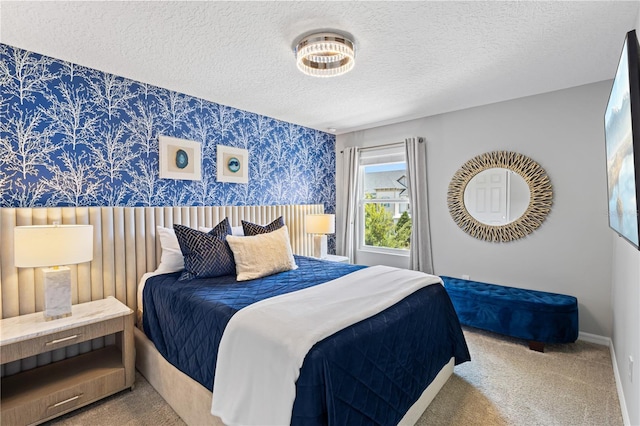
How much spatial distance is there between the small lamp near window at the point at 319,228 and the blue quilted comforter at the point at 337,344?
137cm

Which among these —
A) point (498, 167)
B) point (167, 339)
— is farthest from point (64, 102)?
point (498, 167)

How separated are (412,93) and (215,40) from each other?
202 centimetres

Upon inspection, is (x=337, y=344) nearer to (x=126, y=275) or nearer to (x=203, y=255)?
(x=203, y=255)

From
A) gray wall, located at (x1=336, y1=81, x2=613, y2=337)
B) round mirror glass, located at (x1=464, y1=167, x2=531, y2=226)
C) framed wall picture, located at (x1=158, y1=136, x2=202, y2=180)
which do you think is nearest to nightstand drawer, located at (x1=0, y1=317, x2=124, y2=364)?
framed wall picture, located at (x1=158, y1=136, x2=202, y2=180)

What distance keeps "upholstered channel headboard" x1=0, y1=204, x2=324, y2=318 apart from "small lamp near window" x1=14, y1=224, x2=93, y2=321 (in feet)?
0.74

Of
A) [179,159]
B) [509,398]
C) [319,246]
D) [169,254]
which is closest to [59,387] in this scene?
[169,254]

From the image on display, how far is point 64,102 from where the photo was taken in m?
2.46

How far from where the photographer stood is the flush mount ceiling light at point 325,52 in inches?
80.7

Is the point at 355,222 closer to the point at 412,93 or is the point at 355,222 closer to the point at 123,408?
the point at 412,93

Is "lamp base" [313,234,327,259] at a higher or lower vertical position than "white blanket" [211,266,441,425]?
higher

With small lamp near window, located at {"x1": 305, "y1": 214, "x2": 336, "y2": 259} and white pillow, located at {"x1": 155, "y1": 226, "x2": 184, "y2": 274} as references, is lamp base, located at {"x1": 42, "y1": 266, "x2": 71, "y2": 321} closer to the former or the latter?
white pillow, located at {"x1": 155, "y1": 226, "x2": 184, "y2": 274}

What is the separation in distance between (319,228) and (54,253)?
2703mm

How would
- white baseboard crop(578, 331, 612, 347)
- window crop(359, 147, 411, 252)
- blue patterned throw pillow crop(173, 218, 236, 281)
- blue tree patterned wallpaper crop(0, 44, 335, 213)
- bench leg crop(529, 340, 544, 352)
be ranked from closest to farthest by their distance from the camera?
1. blue tree patterned wallpaper crop(0, 44, 335, 213)
2. blue patterned throw pillow crop(173, 218, 236, 281)
3. bench leg crop(529, 340, 544, 352)
4. white baseboard crop(578, 331, 612, 347)
5. window crop(359, 147, 411, 252)

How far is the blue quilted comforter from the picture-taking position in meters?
1.32
